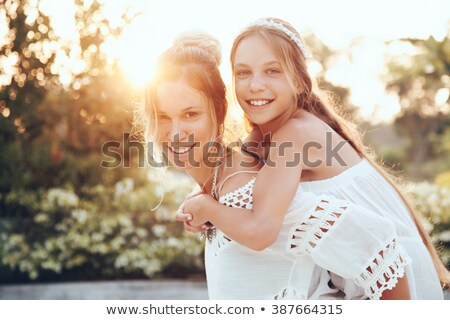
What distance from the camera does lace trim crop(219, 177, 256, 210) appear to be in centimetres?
234

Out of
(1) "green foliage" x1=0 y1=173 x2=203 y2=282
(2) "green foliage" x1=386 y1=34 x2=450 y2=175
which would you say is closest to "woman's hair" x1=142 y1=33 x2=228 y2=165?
(1) "green foliage" x1=0 y1=173 x2=203 y2=282

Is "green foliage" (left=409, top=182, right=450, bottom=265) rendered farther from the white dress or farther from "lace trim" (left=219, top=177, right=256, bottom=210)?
"lace trim" (left=219, top=177, right=256, bottom=210)

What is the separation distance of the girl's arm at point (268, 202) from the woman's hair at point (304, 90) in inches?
12.7

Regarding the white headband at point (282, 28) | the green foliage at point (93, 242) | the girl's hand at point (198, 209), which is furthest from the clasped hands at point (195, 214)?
the green foliage at point (93, 242)

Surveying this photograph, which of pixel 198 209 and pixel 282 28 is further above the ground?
pixel 282 28

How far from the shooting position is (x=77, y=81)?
26.5 ft

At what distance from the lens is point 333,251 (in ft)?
7.41

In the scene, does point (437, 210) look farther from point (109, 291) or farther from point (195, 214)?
point (195, 214)

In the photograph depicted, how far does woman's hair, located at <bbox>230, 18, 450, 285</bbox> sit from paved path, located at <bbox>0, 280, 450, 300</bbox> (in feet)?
13.4

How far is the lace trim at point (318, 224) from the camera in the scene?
2.26 m

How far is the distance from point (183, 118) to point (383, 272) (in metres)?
0.99

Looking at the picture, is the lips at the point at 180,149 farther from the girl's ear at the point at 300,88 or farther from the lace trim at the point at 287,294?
the lace trim at the point at 287,294

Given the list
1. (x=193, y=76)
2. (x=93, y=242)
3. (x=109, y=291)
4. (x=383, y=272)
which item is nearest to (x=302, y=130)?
(x=193, y=76)
